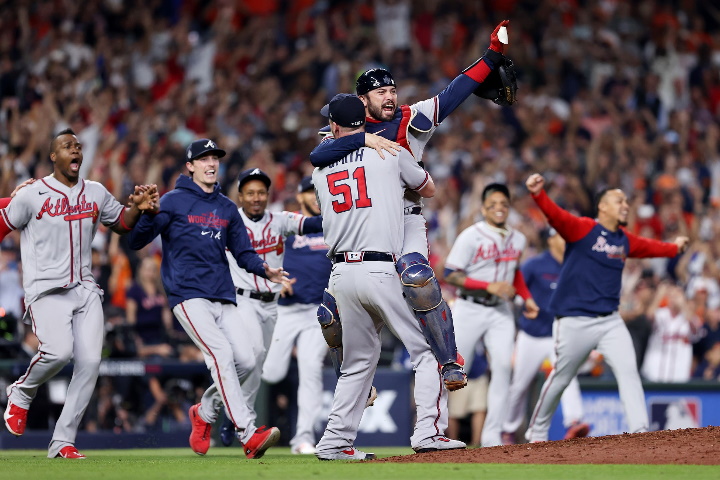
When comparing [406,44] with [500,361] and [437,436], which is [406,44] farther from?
[437,436]

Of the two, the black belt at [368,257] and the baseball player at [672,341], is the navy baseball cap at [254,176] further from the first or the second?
the baseball player at [672,341]

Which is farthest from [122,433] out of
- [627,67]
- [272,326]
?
[627,67]

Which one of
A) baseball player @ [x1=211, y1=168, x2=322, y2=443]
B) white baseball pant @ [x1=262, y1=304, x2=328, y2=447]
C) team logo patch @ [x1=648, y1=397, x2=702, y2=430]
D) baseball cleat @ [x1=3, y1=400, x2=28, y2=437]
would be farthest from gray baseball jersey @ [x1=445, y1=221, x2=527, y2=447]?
baseball cleat @ [x1=3, y1=400, x2=28, y2=437]

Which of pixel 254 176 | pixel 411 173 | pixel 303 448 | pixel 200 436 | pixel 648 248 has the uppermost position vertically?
pixel 254 176

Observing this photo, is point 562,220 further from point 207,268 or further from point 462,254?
point 207,268

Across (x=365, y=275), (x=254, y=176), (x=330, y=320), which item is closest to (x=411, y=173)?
(x=365, y=275)

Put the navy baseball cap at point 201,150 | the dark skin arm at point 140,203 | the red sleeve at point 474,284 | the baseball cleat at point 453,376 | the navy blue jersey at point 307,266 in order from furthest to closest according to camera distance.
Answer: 1. the navy blue jersey at point 307,266
2. the red sleeve at point 474,284
3. the navy baseball cap at point 201,150
4. the dark skin arm at point 140,203
5. the baseball cleat at point 453,376

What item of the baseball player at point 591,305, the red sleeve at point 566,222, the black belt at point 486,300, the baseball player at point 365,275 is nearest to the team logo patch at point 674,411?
the black belt at point 486,300
